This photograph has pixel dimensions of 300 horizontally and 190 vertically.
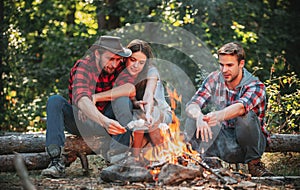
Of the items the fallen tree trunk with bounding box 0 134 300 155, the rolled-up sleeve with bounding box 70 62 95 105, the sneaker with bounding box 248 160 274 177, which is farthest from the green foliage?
the rolled-up sleeve with bounding box 70 62 95 105

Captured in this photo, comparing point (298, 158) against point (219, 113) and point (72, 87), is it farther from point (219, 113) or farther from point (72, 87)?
point (72, 87)

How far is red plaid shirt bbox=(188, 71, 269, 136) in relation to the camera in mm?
5070

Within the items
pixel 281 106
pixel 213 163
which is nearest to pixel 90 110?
pixel 213 163

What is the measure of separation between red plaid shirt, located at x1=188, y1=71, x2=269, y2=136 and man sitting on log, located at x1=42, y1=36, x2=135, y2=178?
0.78 meters

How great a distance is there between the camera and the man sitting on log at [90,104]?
4895mm

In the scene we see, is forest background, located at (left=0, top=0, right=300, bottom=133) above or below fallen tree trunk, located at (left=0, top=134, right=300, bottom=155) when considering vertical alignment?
above

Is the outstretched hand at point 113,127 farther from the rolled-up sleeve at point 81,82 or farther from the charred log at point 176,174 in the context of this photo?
the charred log at point 176,174

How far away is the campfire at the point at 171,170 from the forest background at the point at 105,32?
4.21 meters

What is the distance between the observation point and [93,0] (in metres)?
9.97

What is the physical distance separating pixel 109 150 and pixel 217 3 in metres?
5.04

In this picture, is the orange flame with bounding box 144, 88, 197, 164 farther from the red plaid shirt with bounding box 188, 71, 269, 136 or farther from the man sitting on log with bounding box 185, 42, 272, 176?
the red plaid shirt with bounding box 188, 71, 269, 136

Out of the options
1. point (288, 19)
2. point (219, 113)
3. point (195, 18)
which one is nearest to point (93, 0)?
point (195, 18)

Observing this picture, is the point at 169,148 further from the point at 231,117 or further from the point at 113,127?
the point at 231,117

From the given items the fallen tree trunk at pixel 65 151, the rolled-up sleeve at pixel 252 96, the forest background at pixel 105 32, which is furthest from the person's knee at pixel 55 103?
the forest background at pixel 105 32
